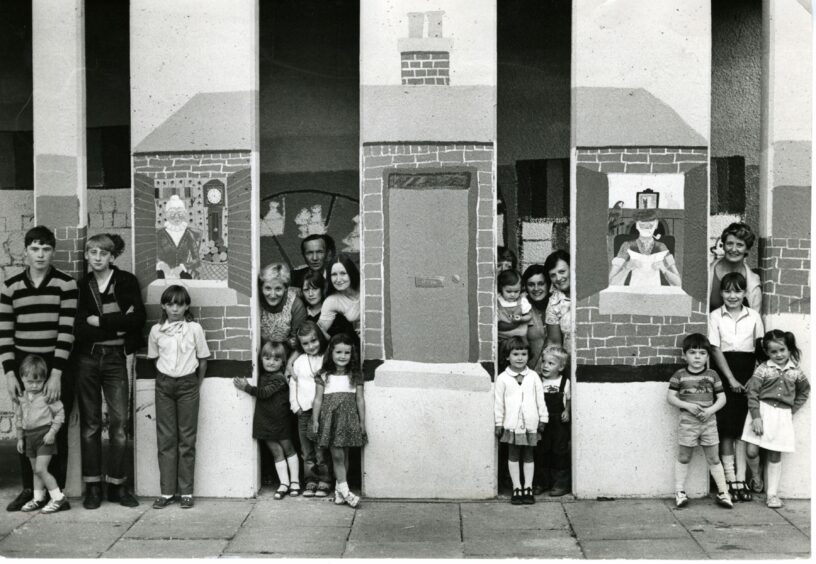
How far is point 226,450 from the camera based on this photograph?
21.2 ft

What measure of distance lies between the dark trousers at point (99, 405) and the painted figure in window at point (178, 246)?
2.30 feet

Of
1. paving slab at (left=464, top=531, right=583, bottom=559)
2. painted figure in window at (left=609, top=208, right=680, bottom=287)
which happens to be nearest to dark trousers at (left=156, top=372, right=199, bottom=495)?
paving slab at (left=464, top=531, right=583, bottom=559)

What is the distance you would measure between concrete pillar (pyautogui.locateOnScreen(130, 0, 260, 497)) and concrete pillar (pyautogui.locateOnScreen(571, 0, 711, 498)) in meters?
2.44

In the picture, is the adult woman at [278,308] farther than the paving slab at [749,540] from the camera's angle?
Yes

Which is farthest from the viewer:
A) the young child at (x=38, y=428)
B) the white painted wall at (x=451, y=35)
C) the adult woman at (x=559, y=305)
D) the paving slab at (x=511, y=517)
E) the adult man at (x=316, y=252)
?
the adult man at (x=316, y=252)

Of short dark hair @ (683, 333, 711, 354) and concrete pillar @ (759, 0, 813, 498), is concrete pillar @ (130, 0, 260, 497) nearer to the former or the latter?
short dark hair @ (683, 333, 711, 354)

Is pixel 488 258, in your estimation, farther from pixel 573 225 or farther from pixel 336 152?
pixel 336 152

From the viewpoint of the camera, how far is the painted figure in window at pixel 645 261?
20.9ft

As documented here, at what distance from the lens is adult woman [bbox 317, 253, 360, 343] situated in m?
6.58

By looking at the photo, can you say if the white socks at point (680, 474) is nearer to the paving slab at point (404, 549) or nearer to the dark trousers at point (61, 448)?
the paving slab at point (404, 549)

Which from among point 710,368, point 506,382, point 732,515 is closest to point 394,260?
point 506,382

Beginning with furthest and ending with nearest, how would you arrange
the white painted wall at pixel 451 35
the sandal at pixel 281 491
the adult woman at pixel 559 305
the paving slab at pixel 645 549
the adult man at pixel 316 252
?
1. the adult man at pixel 316 252
2. the adult woman at pixel 559 305
3. the sandal at pixel 281 491
4. the white painted wall at pixel 451 35
5. the paving slab at pixel 645 549

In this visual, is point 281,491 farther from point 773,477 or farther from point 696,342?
point 773,477

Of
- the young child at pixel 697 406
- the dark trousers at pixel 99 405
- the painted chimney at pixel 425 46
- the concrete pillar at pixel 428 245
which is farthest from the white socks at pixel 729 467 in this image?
the dark trousers at pixel 99 405
